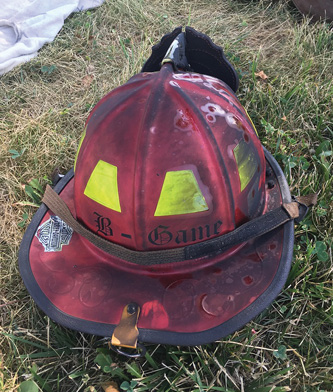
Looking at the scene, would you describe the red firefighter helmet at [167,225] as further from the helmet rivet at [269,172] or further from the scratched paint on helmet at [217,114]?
the helmet rivet at [269,172]

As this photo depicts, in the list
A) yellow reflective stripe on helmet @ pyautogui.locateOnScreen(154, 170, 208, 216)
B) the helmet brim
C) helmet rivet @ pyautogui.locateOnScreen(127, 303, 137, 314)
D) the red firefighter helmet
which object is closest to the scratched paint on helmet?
the red firefighter helmet

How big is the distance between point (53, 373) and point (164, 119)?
116cm

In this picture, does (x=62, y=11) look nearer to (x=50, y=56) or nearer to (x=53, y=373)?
(x=50, y=56)

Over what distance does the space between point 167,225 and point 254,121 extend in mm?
1386

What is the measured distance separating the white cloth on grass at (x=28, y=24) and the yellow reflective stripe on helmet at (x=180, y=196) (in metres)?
2.37

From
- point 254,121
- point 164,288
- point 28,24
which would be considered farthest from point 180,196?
point 28,24

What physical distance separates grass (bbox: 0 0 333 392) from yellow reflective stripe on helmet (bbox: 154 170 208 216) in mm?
598

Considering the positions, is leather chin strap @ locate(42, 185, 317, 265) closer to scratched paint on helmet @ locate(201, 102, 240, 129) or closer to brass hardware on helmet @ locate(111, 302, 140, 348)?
brass hardware on helmet @ locate(111, 302, 140, 348)

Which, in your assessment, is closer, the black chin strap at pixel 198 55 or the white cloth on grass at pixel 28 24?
the black chin strap at pixel 198 55

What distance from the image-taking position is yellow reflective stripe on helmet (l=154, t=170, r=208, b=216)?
1.27m

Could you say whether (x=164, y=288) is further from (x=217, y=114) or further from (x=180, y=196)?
(x=217, y=114)

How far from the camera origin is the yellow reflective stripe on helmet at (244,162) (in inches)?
54.4

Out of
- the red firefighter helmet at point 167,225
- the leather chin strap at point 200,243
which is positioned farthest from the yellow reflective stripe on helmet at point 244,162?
the leather chin strap at point 200,243

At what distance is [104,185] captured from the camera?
1359 mm
